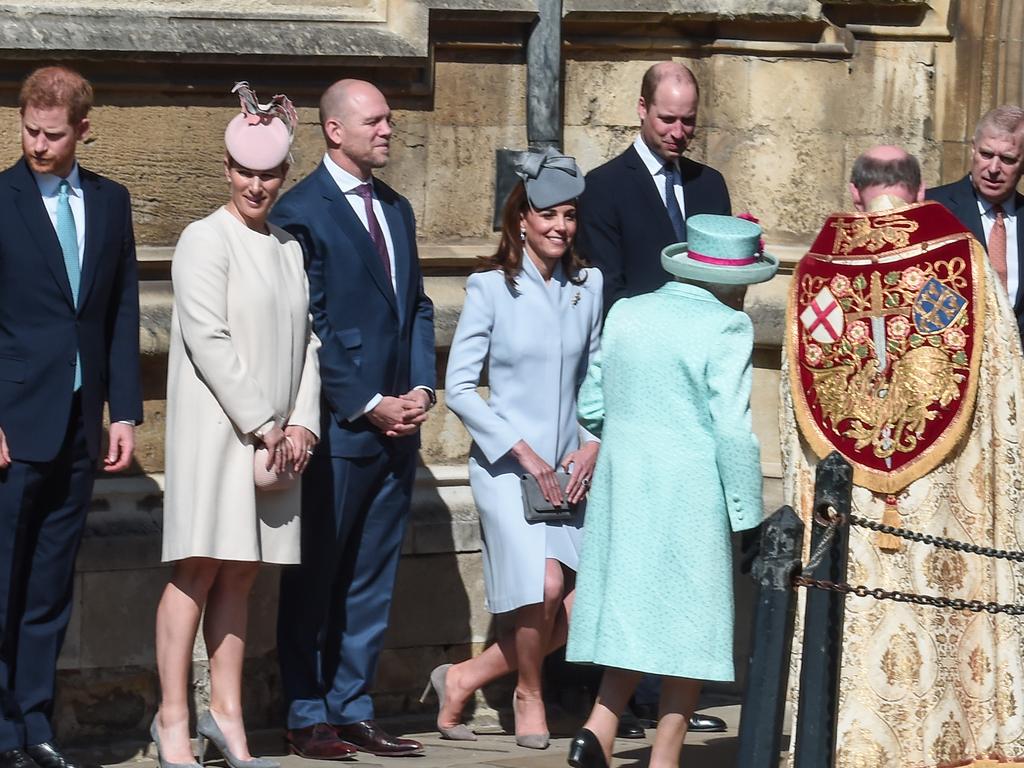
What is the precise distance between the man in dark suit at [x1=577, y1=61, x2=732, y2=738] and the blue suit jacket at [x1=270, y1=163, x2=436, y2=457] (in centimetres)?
76

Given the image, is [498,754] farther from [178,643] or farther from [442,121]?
[442,121]

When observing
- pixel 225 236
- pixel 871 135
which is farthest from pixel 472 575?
pixel 871 135

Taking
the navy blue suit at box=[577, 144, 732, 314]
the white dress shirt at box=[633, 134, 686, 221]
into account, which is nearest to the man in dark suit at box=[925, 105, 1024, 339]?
the white dress shirt at box=[633, 134, 686, 221]

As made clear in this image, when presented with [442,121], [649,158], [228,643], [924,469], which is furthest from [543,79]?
[228,643]

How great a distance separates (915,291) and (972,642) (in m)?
1.02

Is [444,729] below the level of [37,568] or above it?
below

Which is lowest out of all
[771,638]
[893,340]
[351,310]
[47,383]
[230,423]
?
[771,638]

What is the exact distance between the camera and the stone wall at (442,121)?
7.57 m

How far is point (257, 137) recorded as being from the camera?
692cm

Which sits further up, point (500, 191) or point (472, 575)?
point (500, 191)

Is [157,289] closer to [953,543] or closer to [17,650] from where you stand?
[17,650]

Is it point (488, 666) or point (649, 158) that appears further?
point (649, 158)

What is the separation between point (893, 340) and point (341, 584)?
194 cm

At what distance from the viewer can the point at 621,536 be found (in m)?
6.55
